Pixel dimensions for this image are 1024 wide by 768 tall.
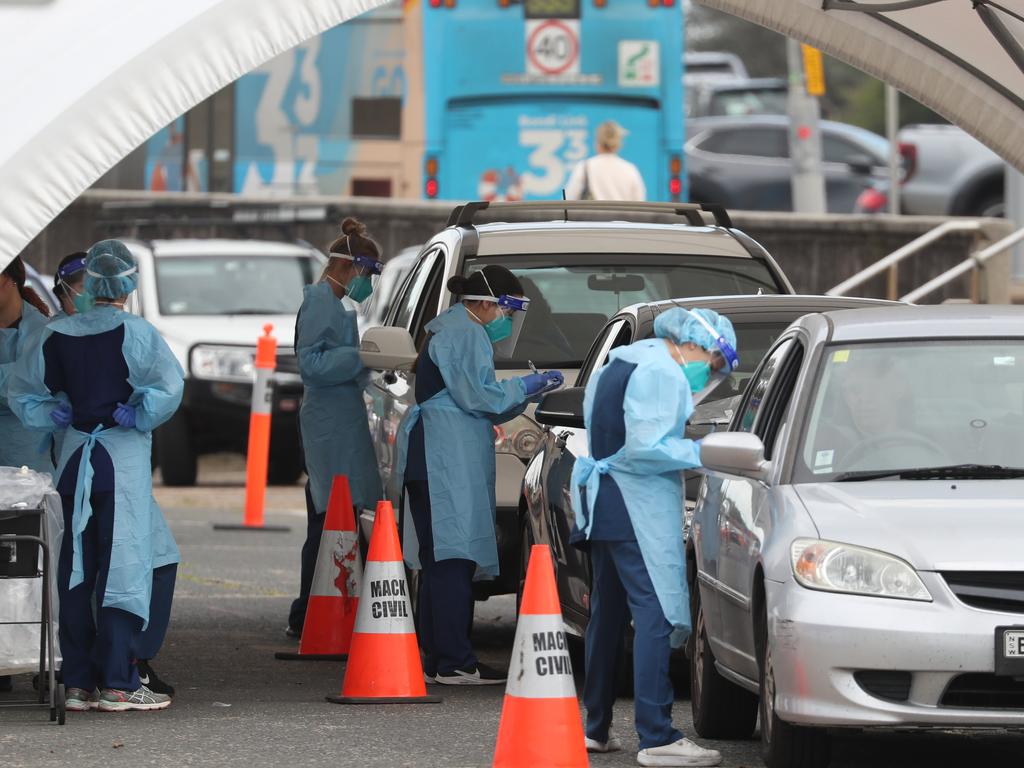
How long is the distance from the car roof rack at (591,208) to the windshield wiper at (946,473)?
4607 millimetres

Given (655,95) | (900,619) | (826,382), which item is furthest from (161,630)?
(655,95)

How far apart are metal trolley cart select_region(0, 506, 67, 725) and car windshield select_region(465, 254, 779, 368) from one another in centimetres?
315

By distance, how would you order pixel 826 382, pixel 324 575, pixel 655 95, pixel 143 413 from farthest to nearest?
pixel 655 95, pixel 324 575, pixel 143 413, pixel 826 382

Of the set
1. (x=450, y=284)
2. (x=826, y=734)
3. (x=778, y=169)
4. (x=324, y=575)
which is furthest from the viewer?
(x=778, y=169)

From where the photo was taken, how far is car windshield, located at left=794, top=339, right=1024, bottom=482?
809cm

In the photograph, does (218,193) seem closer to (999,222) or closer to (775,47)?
(999,222)

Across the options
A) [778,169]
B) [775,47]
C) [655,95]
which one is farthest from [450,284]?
[775,47]

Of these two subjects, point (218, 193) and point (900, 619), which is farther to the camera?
point (218, 193)

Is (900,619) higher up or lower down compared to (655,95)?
lower down

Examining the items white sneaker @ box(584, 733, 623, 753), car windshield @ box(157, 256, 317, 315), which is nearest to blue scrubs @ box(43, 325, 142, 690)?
white sneaker @ box(584, 733, 623, 753)

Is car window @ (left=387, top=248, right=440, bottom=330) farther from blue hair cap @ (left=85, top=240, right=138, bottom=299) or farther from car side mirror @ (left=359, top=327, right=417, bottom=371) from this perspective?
blue hair cap @ (left=85, top=240, right=138, bottom=299)

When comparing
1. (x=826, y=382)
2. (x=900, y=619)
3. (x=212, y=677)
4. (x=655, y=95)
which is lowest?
(x=212, y=677)

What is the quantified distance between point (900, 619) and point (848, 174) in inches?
1095

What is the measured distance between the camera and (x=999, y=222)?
83.5 feet
